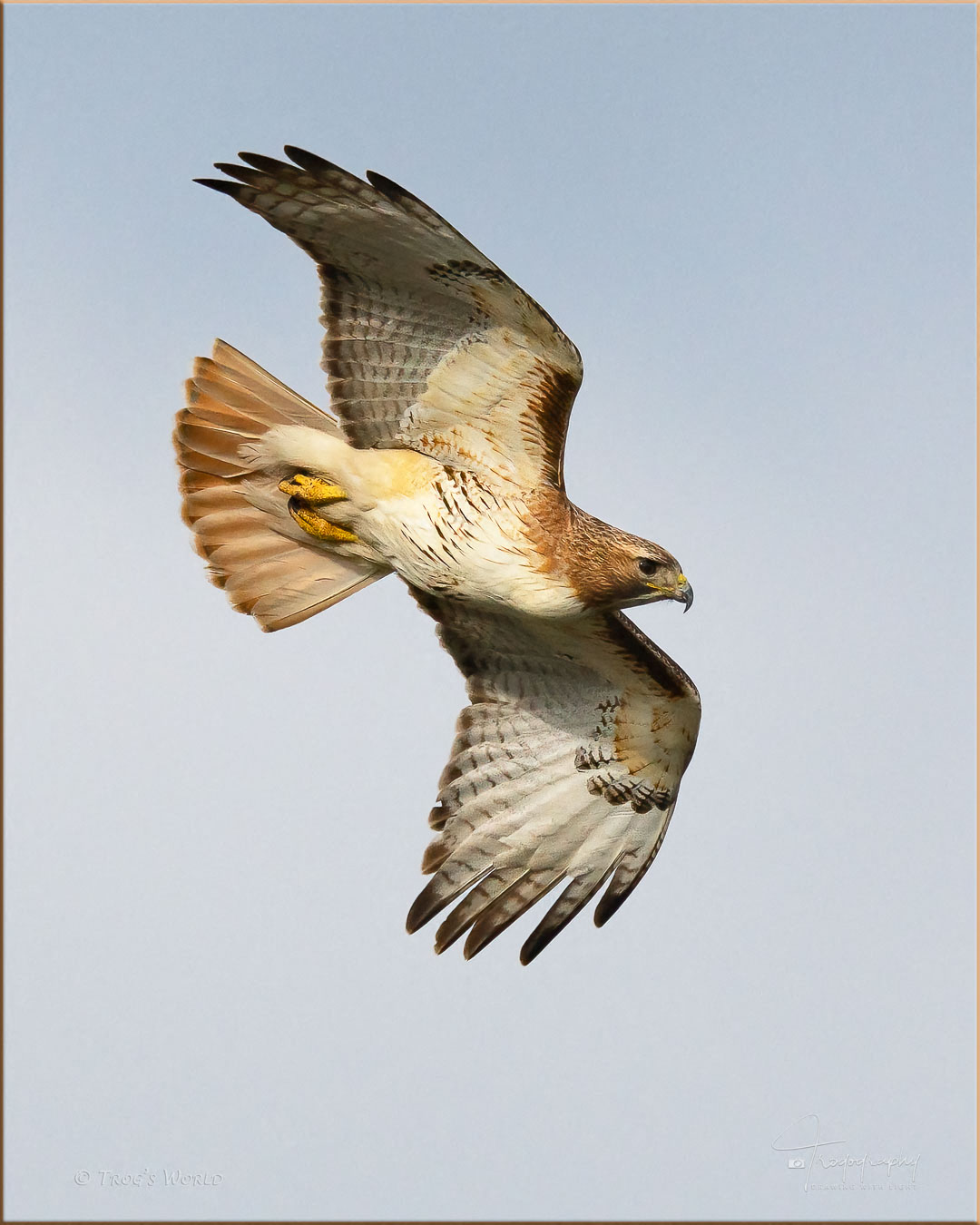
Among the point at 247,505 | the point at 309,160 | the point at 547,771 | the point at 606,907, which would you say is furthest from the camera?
the point at 547,771

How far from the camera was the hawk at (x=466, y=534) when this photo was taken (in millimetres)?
7852

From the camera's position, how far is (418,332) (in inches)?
318

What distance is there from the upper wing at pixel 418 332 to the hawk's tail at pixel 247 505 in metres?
0.56

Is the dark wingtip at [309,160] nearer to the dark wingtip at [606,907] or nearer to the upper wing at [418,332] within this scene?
the upper wing at [418,332]

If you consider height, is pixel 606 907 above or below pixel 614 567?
below

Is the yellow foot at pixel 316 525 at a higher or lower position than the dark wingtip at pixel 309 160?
lower

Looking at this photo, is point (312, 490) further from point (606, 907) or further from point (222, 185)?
point (606, 907)

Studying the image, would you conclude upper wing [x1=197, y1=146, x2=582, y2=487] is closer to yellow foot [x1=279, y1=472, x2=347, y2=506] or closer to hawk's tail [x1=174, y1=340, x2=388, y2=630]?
yellow foot [x1=279, y1=472, x2=347, y2=506]

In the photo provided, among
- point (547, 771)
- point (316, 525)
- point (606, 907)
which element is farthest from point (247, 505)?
point (606, 907)

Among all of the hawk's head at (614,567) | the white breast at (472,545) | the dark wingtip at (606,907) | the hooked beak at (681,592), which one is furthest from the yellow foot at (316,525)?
the dark wingtip at (606,907)

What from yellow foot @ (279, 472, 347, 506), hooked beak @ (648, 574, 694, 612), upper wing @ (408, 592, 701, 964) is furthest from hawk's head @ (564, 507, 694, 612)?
yellow foot @ (279, 472, 347, 506)

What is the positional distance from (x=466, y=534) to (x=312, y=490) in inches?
40.6

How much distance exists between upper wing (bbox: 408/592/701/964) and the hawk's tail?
62cm

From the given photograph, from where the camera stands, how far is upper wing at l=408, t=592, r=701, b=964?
919 centimetres
